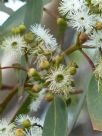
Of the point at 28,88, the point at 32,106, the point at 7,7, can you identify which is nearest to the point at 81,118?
the point at 32,106

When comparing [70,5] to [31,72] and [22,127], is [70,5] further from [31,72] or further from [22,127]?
[22,127]

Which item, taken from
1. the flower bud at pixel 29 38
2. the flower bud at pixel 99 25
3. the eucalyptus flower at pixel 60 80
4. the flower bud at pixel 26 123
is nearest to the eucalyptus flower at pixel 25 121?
the flower bud at pixel 26 123

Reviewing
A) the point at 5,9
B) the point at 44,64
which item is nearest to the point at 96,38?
the point at 44,64

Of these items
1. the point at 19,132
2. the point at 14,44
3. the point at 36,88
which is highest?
the point at 14,44

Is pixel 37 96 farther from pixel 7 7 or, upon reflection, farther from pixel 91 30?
pixel 7 7

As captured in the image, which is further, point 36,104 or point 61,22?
point 36,104

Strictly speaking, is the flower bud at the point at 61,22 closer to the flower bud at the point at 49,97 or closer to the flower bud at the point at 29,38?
the flower bud at the point at 29,38

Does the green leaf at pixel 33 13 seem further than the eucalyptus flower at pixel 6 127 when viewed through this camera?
Yes

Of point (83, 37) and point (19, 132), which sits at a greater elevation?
point (83, 37)
